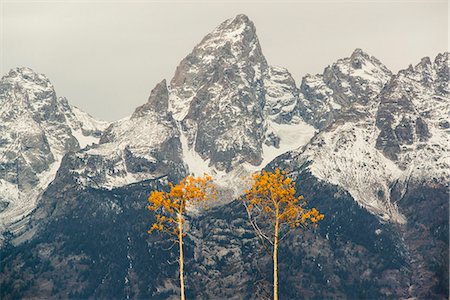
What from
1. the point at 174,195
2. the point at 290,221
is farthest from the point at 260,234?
the point at 174,195

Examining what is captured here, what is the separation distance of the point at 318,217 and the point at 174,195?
80.5 feet

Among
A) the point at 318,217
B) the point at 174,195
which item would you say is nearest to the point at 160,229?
the point at 174,195

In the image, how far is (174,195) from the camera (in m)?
150

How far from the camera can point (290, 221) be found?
14738 centimetres

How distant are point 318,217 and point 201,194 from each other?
19.8m

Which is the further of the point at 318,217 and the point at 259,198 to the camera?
the point at 259,198

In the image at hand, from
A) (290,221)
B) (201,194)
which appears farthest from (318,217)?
(201,194)

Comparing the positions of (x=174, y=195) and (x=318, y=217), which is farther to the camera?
(x=174, y=195)

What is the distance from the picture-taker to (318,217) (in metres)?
139

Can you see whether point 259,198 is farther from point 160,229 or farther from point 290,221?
point 160,229

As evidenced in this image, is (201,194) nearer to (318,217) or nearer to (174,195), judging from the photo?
(174,195)

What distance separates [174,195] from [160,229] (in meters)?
5.89

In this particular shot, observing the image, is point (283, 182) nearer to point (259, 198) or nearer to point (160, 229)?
point (259, 198)

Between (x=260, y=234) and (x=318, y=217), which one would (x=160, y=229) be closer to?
(x=260, y=234)
